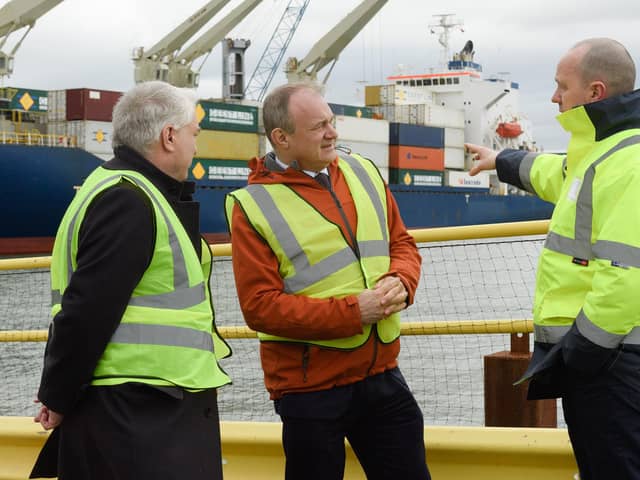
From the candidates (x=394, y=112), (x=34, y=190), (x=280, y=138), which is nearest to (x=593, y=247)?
(x=280, y=138)

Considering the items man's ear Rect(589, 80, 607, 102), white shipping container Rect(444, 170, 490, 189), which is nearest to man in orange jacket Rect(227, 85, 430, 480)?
man's ear Rect(589, 80, 607, 102)

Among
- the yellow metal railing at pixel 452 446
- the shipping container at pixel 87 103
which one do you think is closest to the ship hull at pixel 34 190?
the shipping container at pixel 87 103

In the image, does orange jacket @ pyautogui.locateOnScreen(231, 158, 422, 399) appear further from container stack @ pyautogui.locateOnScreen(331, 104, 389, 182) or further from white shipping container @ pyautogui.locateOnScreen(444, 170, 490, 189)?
white shipping container @ pyautogui.locateOnScreen(444, 170, 490, 189)

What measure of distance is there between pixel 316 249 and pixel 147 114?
69 cm

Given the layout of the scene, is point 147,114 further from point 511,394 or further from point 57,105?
point 57,105

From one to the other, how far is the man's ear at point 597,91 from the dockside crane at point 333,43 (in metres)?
32.6

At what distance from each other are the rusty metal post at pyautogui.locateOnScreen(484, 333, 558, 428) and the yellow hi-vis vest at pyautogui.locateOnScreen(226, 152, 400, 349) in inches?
42.4

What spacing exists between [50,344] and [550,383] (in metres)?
1.41

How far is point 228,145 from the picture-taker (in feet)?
103

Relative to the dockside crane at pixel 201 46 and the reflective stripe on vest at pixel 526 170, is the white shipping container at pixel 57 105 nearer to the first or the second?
the dockside crane at pixel 201 46

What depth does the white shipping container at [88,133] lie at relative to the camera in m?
27.7

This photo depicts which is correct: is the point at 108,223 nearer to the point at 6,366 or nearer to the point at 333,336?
the point at 333,336

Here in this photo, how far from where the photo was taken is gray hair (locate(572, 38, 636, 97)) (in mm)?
2580

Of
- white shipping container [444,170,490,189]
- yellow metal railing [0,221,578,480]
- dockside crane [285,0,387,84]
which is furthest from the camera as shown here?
white shipping container [444,170,490,189]
